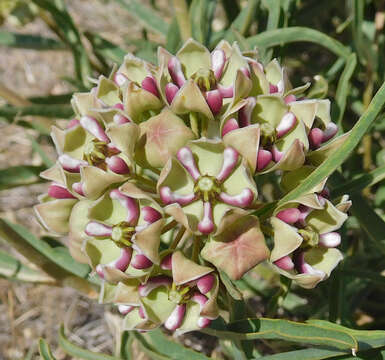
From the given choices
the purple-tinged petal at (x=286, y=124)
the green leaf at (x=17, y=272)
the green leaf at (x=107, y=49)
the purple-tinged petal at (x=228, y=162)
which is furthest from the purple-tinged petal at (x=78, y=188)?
the green leaf at (x=107, y=49)

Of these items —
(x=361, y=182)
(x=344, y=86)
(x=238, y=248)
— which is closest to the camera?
(x=238, y=248)

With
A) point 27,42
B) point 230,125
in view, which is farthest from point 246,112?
point 27,42

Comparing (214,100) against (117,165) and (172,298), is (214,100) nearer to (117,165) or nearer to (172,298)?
(117,165)

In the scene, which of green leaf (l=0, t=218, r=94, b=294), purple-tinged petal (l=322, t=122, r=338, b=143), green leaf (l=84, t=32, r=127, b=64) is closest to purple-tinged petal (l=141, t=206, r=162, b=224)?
purple-tinged petal (l=322, t=122, r=338, b=143)

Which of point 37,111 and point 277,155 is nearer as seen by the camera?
point 277,155

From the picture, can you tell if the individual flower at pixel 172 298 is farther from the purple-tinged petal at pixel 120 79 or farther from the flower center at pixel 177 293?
the purple-tinged petal at pixel 120 79

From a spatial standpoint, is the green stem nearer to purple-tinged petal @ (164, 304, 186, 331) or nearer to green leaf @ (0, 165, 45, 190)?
purple-tinged petal @ (164, 304, 186, 331)

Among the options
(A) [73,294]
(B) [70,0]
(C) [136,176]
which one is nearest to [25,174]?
(A) [73,294]
